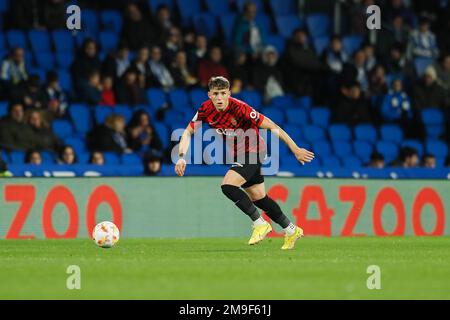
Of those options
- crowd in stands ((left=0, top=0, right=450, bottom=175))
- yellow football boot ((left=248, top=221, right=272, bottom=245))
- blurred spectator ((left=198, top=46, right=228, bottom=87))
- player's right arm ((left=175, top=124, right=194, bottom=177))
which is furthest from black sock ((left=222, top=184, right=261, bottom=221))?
blurred spectator ((left=198, top=46, right=228, bottom=87))

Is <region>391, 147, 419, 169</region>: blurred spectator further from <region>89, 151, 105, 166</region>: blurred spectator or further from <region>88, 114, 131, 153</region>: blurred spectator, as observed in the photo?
<region>89, 151, 105, 166</region>: blurred spectator

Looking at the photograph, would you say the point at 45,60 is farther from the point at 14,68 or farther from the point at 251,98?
the point at 251,98

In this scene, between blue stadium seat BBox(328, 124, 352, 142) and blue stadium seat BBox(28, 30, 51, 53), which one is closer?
blue stadium seat BBox(28, 30, 51, 53)

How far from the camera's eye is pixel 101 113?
21.3m

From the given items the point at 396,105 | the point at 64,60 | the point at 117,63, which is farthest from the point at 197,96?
the point at 396,105

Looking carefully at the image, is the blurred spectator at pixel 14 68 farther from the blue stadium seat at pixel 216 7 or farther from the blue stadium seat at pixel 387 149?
the blue stadium seat at pixel 387 149

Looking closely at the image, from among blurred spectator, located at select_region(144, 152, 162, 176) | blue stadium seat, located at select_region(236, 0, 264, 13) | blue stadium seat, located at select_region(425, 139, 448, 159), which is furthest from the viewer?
blue stadium seat, located at select_region(236, 0, 264, 13)

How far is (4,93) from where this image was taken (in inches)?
835

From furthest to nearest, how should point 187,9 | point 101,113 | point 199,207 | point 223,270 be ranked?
point 187,9 → point 101,113 → point 199,207 → point 223,270

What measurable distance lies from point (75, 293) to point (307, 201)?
1003cm

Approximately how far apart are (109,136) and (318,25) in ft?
23.1

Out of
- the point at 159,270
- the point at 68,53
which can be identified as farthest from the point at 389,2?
the point at 159,270

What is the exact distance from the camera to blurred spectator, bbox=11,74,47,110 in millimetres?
→ 20438

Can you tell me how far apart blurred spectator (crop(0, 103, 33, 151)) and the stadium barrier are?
199cm
